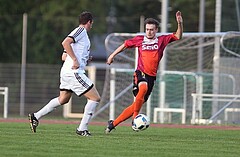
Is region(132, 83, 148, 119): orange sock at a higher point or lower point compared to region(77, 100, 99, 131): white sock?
higher

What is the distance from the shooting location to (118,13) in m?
49.7

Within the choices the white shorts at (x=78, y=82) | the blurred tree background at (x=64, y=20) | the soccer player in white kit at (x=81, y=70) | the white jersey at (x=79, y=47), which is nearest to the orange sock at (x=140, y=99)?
the soccer player in white kit at (x=81, y=70)

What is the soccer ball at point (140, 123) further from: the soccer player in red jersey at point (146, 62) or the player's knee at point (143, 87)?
the player's knee at point (143, 87)

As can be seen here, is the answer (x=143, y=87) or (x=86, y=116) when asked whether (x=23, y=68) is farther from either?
(x=86, y=116)

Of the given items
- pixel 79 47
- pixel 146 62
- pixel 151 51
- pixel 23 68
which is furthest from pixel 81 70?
pixel 23 68

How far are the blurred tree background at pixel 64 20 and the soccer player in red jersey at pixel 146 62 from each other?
41.5ft

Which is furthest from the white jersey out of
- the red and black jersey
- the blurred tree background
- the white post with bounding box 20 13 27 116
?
the white post with bounding box 20 13 27 116

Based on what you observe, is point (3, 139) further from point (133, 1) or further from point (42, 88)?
point (133, 1)

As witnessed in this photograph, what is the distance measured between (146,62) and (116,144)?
2960 mm

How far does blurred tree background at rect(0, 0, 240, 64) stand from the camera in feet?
113

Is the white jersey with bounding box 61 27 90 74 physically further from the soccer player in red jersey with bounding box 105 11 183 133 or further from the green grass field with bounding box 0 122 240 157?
the green grass field with bounding box 0 122 240 157

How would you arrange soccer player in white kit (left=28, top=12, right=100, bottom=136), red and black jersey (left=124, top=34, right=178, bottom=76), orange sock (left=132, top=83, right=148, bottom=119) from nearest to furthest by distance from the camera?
soccer player in white kit (left=28, top=12, right=100, bottom=136)
orange sock (left=132, top=83, right=148, bottom=119)
red and black jersey (left=124, top=34, right=178, bottom=76)

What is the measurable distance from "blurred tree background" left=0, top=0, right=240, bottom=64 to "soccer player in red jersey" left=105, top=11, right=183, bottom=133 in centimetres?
1264

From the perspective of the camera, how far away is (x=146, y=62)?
15.5m
